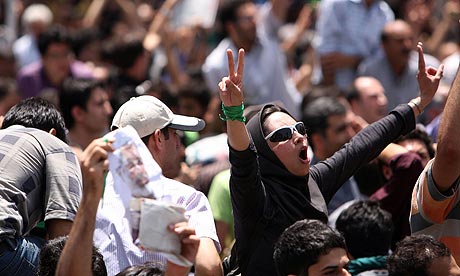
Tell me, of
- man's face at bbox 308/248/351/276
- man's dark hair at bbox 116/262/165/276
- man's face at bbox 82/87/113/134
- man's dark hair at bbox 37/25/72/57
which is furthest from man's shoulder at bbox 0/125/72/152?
man's dark hair at bbox 37/25/72/57

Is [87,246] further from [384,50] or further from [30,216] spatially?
[384,50]

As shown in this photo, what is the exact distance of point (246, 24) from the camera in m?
10.7

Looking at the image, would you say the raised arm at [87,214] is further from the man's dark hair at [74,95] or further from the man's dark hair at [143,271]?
the man's dark hair at [74,95]

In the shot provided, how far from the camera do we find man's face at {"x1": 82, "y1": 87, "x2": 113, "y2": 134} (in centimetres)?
804

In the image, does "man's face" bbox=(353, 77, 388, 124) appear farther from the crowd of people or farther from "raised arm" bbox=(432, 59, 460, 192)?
"raised arm" bbox=(432, 59, 460, 192)

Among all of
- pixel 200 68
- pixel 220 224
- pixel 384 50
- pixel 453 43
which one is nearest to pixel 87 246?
pixel 220 224

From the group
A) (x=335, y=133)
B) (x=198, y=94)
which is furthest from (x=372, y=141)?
(x=198, y=94)

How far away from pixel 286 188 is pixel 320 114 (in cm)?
282

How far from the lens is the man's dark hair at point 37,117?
5.61 meters

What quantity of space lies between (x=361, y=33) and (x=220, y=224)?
427 cm

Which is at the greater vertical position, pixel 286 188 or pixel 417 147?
pixel 286 188

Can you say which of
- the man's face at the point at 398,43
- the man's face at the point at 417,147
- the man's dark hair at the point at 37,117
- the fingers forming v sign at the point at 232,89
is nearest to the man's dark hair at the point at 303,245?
the fingers forming v sign at the point at 232,89

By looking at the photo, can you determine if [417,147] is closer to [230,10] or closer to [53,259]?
[53,259]

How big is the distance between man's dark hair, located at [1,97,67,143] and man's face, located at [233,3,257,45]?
5123 mm
